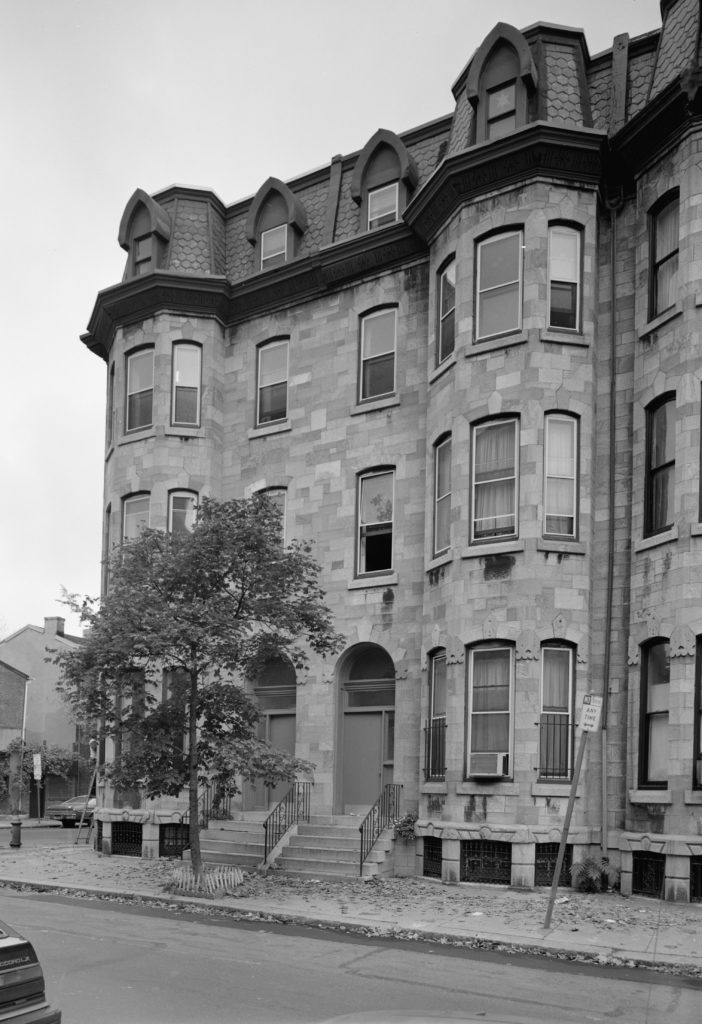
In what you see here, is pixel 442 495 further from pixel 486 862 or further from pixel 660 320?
pixel 486 862

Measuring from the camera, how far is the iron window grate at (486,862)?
59.8ft

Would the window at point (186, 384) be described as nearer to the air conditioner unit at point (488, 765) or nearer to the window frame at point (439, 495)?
the window frame at point (439, 495)

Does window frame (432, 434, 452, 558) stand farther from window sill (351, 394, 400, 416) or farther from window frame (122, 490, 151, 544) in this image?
window frame (122, 490, 151, 544)

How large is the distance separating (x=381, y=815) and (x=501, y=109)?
12870mm

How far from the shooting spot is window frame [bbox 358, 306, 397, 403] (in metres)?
23.0

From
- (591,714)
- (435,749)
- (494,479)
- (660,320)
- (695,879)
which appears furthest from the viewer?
(435,749)

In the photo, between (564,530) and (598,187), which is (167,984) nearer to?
(564,530)

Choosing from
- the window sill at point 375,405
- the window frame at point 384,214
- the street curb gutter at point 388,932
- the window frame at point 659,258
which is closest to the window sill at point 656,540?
the window frame at point 659,258

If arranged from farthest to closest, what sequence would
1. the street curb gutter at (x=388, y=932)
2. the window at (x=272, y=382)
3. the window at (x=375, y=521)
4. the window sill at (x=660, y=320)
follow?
the window at (x=272, y=382) < the window at (x=375, y=521) < the window sill at (x=660, y=320) < the street curb gutter at (x=388, y=932)

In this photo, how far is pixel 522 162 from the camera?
65.2 ft

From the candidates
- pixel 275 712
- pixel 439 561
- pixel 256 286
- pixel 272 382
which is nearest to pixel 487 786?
pixel 439 561

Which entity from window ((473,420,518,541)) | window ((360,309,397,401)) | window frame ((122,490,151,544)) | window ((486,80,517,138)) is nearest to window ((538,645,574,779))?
window ((473,420,518,541))

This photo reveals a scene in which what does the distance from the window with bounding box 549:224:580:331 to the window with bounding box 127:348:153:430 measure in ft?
33.1

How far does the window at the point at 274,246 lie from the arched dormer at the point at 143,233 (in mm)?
2324
